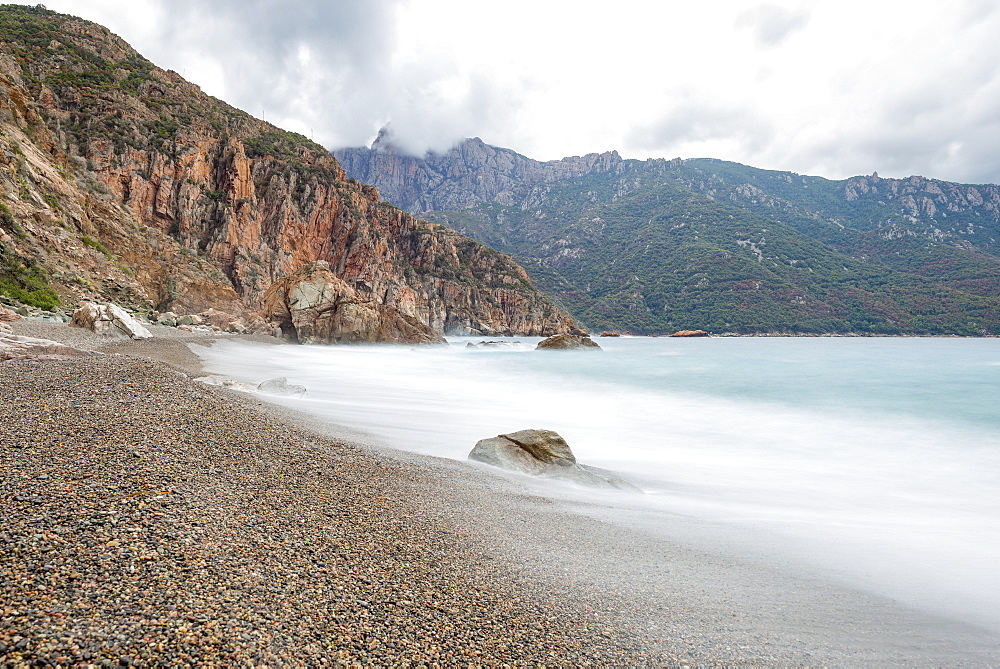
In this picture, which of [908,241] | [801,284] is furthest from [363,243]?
[908,241]

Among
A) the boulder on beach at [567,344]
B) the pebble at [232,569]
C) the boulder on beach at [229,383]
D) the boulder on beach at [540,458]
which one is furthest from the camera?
the boulder on beach at [567,344]

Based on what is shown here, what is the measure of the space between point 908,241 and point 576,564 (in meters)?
158

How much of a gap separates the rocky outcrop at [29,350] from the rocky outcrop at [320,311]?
30.4 metres

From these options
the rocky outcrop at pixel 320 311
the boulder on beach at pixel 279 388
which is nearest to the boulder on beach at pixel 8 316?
the boulder on beach at pixel 279 388

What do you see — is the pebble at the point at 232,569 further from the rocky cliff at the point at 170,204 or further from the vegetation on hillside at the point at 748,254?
the vegetation on hillside at the point at 748,254

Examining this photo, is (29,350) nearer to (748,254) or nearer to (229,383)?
(229,383)

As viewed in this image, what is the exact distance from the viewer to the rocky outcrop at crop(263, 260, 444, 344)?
38531 mm

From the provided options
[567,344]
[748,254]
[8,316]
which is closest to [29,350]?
[8,316]

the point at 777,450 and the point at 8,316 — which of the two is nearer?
the point at 777,450

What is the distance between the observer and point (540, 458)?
21.8ft

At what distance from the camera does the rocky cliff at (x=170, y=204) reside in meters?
23.1

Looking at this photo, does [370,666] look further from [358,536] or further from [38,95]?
[38,95]

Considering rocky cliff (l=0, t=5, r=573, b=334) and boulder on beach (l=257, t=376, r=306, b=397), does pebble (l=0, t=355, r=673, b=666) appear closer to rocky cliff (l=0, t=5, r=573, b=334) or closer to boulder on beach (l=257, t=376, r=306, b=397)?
boulder on beach (l=257, t=376, r=306, b=397)

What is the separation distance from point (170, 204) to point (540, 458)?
53124 millimetres
